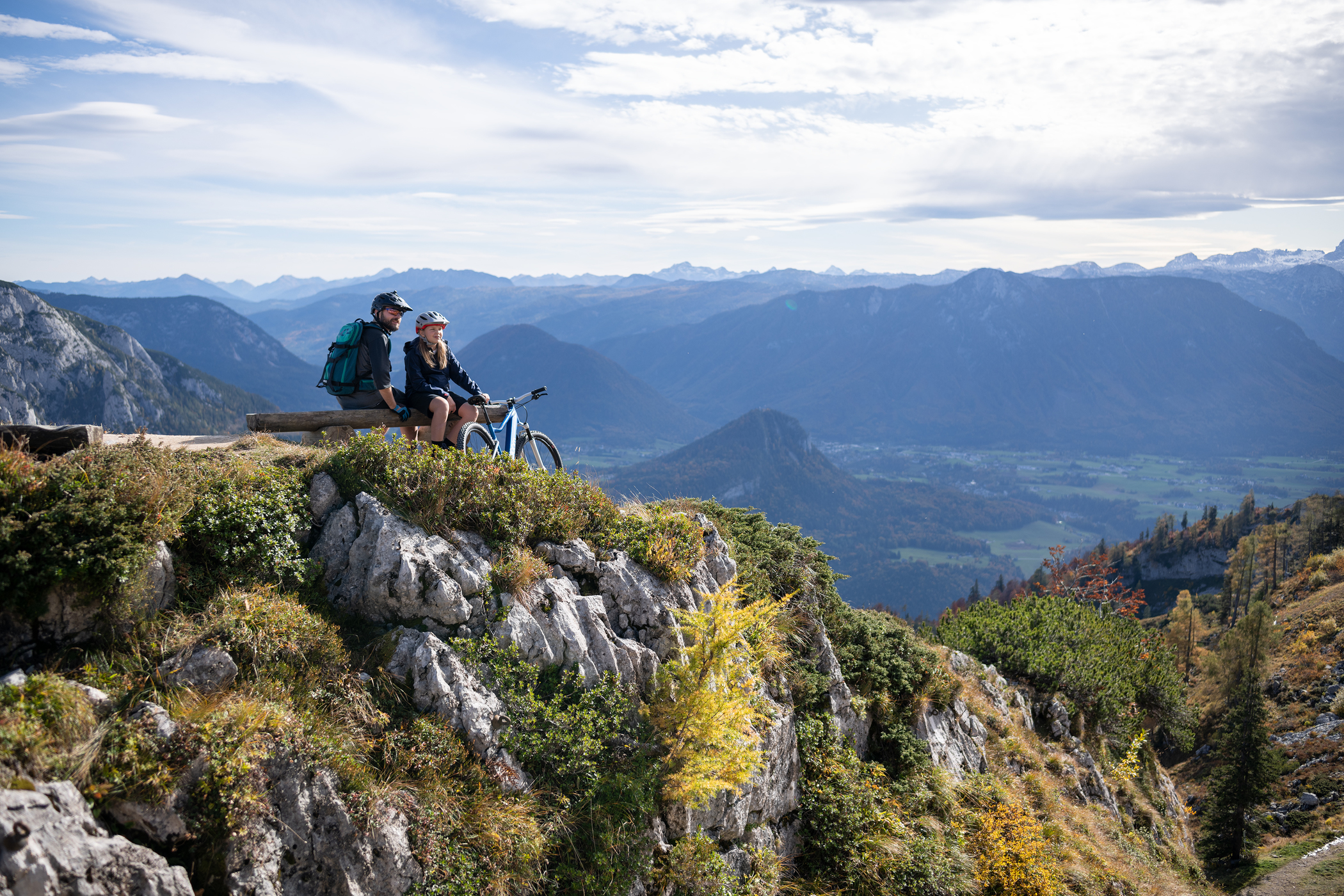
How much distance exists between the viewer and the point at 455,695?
8.20m

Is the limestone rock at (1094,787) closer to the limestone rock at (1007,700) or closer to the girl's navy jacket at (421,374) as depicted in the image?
the limestone rock at (1007,700)

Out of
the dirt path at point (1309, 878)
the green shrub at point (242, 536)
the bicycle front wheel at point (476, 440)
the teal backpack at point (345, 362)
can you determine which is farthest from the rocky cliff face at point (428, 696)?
the dirt path at point (1309, 878)

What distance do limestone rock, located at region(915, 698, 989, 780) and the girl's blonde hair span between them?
13.0 metres

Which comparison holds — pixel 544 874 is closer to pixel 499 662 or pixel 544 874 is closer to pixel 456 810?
pixel 456 810

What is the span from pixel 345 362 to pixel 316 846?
24.2 ft

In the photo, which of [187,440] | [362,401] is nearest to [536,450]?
[362,401]

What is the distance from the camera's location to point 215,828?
599 cm

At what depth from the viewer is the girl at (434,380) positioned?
11.3 metres

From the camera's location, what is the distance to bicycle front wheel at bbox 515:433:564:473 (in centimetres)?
1381

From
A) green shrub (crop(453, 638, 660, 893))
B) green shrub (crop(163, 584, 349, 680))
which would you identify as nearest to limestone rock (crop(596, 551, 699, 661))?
green shrub (crop(453, 638, 660, 893))

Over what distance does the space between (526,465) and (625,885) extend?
239 inches

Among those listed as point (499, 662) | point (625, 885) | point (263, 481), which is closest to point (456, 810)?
point (499, 662)

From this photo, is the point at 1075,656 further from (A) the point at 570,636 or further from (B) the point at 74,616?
(B) the point at 74,616

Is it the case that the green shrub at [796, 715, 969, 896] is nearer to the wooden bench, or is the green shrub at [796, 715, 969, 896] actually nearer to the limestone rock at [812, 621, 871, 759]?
the limestone rock at [812, 621, 871, 759]
